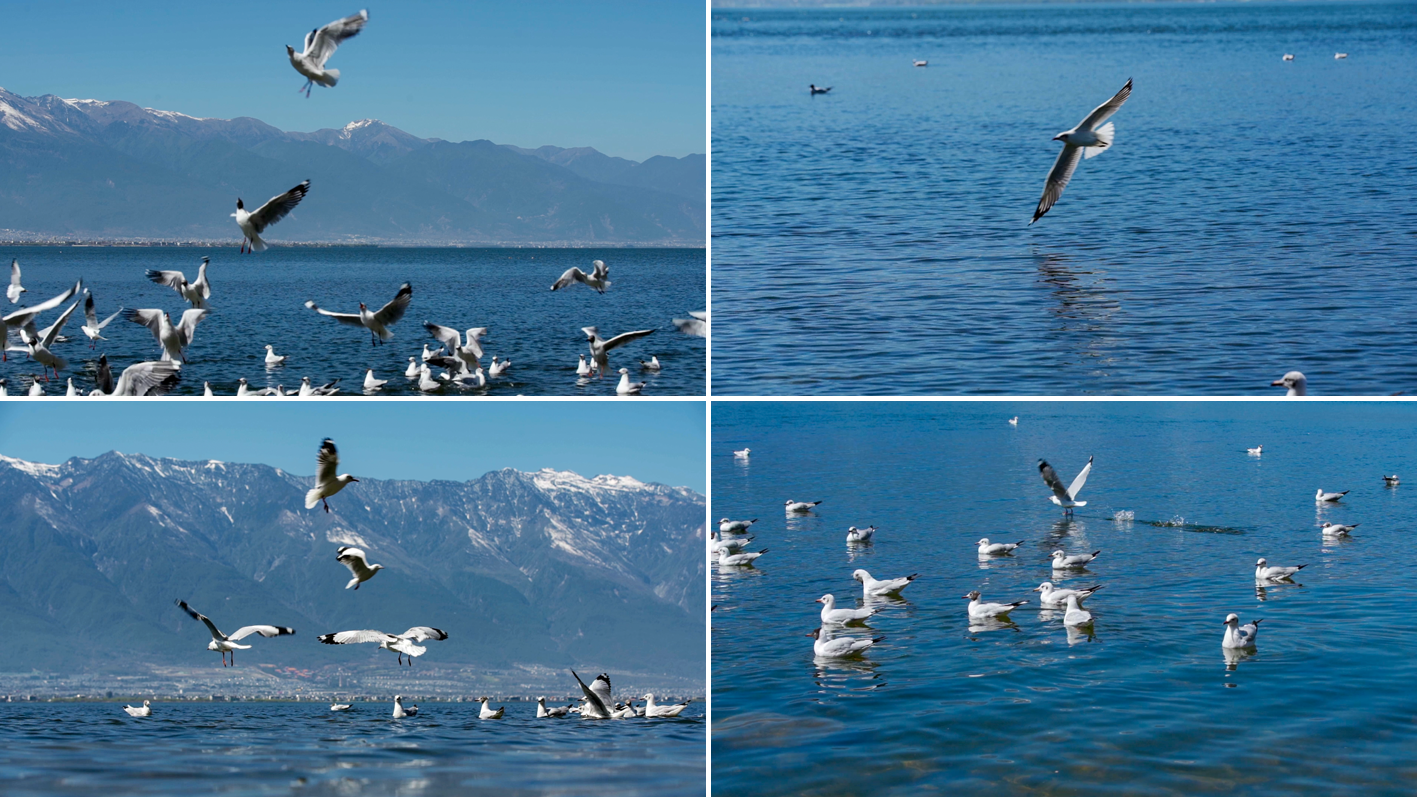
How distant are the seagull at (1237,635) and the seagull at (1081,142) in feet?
13.4

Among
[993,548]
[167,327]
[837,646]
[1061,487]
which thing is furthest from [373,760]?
[1061,487]

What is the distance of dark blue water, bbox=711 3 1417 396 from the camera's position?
35.8ft

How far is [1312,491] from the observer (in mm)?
19906

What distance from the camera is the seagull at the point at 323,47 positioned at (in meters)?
9.95

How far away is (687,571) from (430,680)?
144ft

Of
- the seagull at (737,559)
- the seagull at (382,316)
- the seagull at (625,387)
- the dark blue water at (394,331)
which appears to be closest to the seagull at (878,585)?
the seagull at (737,559)

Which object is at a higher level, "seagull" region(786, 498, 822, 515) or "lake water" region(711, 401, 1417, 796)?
"seagull" region(786, 498, 822, 515)

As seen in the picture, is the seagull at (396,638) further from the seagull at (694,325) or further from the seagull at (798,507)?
the seagull at (798,507)

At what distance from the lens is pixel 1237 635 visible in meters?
9.89

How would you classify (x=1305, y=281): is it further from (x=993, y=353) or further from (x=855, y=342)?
(x=855, y=342)

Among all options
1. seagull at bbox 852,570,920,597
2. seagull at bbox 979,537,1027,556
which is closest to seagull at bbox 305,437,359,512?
seagull at bbox 852,570,920,597

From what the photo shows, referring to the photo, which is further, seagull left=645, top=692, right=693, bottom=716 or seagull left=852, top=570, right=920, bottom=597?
seagull left=645, top=692, right=693, bottom=716

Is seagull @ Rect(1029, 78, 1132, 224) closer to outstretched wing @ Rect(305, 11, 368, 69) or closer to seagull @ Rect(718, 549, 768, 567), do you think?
seagull @ Rect(718, 549, 768, 567)

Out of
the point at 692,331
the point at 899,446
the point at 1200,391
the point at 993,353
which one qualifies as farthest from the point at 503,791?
the point at 899,446
